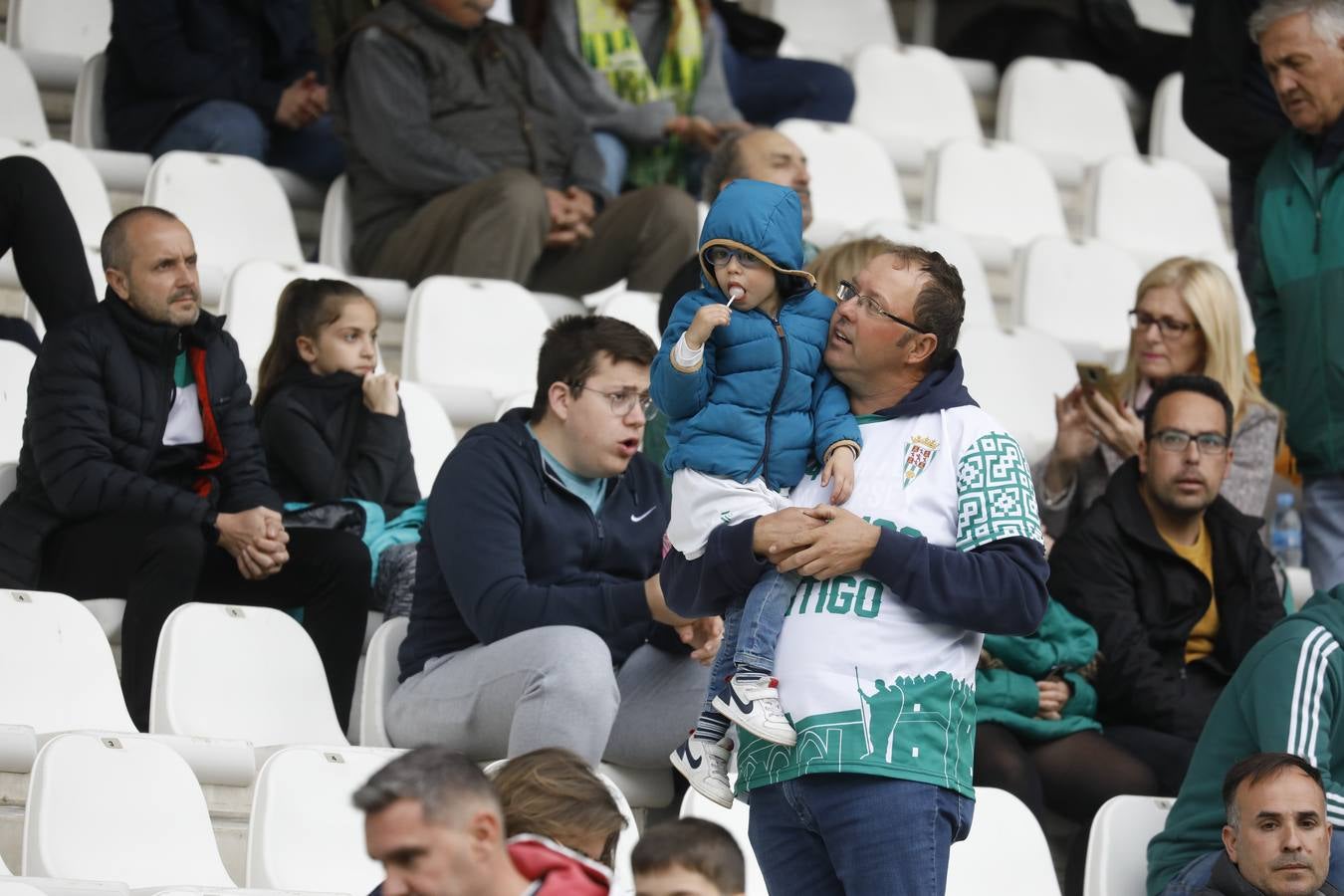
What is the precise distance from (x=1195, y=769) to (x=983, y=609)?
1193 mm

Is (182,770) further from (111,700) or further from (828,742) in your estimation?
(828,742)

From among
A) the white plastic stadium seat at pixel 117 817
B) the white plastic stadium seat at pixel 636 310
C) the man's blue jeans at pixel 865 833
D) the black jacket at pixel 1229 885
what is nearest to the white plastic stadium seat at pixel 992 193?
the white plastic stadium seat at pixel 636 310

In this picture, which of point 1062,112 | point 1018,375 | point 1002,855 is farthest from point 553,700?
point 1062,112

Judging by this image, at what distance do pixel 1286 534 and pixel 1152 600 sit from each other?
4.18 feet

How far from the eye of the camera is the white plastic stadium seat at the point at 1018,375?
514 cm

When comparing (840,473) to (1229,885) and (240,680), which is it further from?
(240,680)

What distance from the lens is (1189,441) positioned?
399cm

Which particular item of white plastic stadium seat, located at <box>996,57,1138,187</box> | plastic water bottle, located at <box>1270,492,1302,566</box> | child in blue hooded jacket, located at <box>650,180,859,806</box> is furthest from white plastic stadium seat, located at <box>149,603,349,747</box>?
white plastic stadium seat, located at <box>996,57,1138,187</box>

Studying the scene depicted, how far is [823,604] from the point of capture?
Result: 2.26 metres

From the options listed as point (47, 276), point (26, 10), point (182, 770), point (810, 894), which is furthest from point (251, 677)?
point (26, 10)

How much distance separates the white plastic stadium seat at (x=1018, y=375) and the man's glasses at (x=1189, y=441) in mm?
1004

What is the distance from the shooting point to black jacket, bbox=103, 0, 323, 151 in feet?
16.9

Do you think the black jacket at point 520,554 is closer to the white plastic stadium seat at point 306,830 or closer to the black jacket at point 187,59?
the white plastic stadium seat at point 306,830

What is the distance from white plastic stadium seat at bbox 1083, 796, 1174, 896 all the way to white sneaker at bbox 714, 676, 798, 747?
4.22 feet
